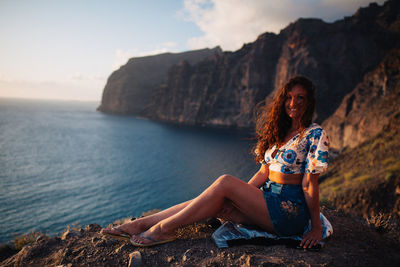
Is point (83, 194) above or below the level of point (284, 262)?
below

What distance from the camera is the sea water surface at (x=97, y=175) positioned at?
25.4m

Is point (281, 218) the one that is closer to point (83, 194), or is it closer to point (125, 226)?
point (125, 226)

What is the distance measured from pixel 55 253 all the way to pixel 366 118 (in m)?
53.7

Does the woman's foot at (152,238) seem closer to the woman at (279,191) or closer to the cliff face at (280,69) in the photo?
the woman at (279,191)

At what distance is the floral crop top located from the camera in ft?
9.56

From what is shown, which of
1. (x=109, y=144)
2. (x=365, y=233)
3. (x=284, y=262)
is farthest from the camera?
(x=109, y=144)

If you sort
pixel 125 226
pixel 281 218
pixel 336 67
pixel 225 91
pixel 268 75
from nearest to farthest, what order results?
pixel 281 218
pixel 125 226
pixel 336 67
pixel 268 75
pixel 225 91

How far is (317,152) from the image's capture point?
2.96 metres

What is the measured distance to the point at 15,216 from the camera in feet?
78.5

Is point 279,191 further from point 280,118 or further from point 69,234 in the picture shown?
point 69,234

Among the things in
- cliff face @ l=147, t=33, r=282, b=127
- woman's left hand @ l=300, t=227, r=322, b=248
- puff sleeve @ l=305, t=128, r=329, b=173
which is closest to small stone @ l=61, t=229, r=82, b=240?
woman's left hand @ l=300, t=227, r=322, b=248

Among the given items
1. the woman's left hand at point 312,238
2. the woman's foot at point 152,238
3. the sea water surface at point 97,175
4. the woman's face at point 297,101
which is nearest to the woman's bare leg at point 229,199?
the woman's foot at point 152,238

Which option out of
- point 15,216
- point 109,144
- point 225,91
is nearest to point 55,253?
point 15,216

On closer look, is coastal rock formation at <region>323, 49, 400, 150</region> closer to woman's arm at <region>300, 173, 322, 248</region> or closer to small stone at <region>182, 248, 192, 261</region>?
woman's arm at <region>300, 173, 322, 248</region>
